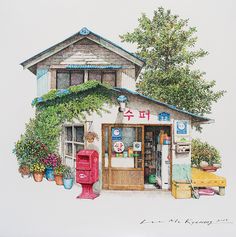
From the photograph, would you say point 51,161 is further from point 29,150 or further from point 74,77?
point 74,77

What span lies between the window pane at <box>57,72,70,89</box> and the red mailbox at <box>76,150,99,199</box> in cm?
212

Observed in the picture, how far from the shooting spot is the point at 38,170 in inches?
329

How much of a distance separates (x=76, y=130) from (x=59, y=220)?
204cm

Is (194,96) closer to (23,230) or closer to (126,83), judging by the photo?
(126,83)

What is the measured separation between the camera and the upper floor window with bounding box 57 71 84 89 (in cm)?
935

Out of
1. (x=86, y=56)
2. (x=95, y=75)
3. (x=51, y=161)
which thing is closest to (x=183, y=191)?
(x=51, y=161)

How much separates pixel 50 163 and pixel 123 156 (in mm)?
1638

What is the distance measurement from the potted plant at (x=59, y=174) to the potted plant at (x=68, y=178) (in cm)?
8

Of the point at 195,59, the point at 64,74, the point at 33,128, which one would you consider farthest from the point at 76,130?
the point at 195,59

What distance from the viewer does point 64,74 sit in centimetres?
937

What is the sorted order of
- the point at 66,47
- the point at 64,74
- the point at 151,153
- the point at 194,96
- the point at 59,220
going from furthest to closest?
the point at 151,153 < the point at 64,74 < the point at 66,47 < the point at 194,96 < the point at 59,220

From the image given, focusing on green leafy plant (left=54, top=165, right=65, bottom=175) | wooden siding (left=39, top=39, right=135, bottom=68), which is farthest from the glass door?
wooden siding (left=39, top=39, right=135, bottom=68)
